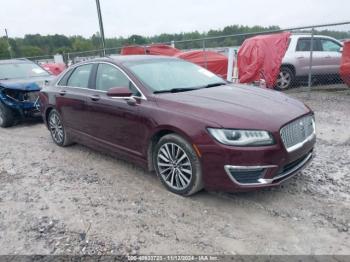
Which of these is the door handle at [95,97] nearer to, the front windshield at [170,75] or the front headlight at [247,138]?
the front windshield at [170,75]

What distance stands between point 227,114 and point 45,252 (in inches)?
86.6

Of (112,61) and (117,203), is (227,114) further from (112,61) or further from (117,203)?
(112,61)

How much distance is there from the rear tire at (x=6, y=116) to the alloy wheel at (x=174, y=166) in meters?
5.41

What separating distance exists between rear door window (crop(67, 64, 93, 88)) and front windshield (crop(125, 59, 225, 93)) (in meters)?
0.92

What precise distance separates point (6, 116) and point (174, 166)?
5750 millimetres

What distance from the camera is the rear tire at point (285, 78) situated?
10273 millimetres

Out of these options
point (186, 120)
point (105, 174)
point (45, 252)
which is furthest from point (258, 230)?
point (105, 174)

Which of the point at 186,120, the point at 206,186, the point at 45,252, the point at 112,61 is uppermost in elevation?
the point at 112,61

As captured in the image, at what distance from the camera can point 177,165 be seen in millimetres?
3881

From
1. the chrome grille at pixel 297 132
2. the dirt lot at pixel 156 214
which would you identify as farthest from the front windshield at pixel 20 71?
the chrome grille at pixel 297 132

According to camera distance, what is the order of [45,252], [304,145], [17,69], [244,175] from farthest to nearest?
[17,69]
[304,145]
[244,175]
[45,252]

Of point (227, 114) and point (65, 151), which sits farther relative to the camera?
point (65, 151)

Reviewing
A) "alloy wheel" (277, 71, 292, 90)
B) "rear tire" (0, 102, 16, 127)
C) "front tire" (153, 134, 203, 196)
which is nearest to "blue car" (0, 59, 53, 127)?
"rear tire" (0, 102, 16, 127)

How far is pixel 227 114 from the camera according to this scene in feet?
11.5
